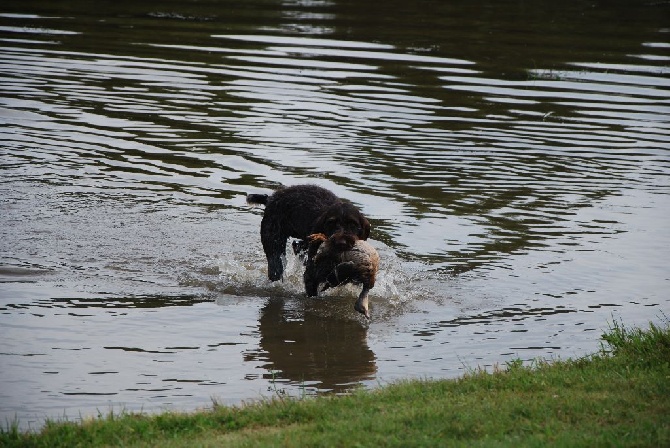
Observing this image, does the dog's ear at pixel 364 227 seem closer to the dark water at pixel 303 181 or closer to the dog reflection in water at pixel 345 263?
the dog reflection in water at pixel 345 263

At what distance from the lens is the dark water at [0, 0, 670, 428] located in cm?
975

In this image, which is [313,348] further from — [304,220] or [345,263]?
[304,220]

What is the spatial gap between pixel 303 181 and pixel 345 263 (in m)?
5.85

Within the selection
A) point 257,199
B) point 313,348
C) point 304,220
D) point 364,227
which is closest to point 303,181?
point 257,199

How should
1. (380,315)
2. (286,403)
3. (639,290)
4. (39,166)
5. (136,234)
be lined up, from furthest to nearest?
(39,166) < (136,234) < (639,290) < (380,315) < (286,403)

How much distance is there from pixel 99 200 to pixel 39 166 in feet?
6.44

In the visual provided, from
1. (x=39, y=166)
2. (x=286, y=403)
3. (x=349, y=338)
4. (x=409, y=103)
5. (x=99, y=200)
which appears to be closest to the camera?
(x=286, y=403)

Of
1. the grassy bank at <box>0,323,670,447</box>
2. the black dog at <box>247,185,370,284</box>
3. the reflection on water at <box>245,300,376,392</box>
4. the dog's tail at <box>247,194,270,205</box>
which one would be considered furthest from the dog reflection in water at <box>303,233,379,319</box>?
the grassy bank at <box>0,323,670,447</box>

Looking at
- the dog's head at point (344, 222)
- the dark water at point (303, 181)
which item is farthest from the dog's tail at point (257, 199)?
the dog's head at point (344, 222)

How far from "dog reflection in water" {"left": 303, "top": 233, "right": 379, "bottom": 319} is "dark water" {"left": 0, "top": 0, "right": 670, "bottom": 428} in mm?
524

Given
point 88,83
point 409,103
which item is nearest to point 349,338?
point 409,103

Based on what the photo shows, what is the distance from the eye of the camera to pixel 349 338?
10.4 meters

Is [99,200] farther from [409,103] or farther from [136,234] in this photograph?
[409,103]

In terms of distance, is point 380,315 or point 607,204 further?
point 607,204
